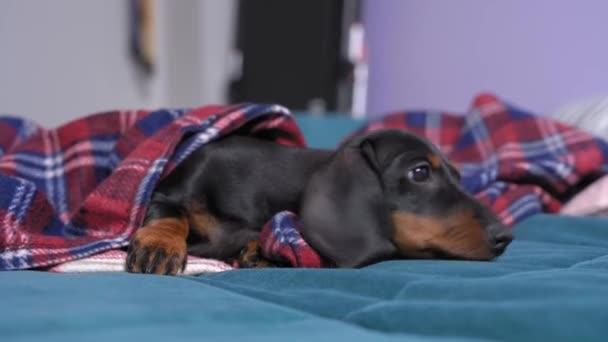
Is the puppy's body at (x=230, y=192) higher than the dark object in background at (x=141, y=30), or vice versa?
the dark object in background at (x=141, y=30)

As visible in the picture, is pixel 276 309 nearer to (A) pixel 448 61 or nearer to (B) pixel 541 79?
(B) pixel 541 79

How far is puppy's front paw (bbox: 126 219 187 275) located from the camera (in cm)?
125

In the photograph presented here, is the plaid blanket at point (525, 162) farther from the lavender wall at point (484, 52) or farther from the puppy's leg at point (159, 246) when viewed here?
the puppy's leg at point (159, 246)

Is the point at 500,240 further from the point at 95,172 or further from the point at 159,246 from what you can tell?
the point at 95,172

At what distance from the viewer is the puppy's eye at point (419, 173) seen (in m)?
1.47

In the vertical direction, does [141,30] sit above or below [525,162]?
above

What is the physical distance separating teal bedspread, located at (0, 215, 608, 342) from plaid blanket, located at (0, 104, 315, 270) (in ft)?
0.50

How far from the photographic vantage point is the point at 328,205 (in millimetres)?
1347

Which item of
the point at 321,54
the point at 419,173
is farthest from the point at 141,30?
the point at 419,173

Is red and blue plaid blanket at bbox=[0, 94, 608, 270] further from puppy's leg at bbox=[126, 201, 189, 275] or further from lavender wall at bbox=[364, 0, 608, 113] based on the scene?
lavender wall at bbox=[364, 0, 608, 113]

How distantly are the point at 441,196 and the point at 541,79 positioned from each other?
Result: 1.70 m

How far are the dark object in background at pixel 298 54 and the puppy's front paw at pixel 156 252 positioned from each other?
254 cm

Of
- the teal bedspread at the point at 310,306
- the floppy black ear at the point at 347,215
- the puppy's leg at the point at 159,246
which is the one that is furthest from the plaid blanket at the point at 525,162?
the puppy's leg at the point at 159,246

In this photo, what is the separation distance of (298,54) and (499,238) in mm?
2710
